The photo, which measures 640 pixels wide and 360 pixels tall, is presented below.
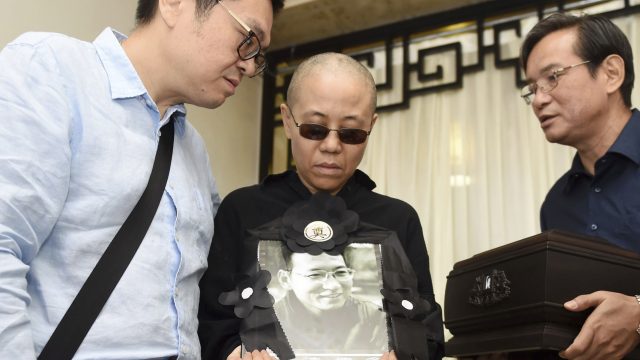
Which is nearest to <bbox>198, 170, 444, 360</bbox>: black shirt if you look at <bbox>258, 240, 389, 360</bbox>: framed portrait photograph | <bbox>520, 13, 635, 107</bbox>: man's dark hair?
<bbox>258, 240, 389, 360</bbox>: framed portrait photograph

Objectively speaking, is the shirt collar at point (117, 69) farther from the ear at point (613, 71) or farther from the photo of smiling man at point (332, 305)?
the ear at point (613, 71)

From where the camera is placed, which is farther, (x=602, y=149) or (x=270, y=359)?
(x=602, y=149)

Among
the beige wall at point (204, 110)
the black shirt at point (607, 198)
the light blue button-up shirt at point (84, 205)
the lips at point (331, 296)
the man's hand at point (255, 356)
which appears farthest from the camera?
the beige wall at point (204, 110)

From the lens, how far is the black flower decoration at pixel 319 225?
1239 mm

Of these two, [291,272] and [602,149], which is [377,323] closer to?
[291,272]

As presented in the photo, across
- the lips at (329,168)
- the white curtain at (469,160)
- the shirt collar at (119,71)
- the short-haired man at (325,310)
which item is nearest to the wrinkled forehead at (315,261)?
the short-haired man at (325,310)

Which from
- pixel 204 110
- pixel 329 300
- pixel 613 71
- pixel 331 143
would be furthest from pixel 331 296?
pixel 204 110

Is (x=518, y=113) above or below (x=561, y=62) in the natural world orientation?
above

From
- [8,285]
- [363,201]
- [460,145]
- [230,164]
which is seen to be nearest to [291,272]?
[363,201]

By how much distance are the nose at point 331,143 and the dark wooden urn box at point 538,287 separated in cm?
39

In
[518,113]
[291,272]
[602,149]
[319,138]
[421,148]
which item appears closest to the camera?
[291,272]

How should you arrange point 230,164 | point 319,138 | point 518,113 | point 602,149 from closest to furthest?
point 319,138, point 602,149, point 518,113, point 230,164

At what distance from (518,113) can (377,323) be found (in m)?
2.38

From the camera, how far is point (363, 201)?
1.46 metres
